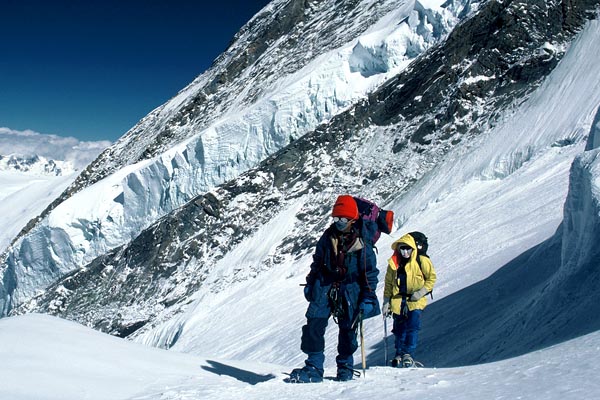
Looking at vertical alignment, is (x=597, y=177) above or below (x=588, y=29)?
below

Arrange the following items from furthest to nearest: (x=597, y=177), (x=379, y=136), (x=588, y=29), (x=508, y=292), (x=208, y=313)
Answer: (x=379, y=136) → (x=208, y=313) → (x=588, y=29) → (x=508, y=292) → (x=597, y=177)

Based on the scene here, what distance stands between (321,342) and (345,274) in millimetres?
685

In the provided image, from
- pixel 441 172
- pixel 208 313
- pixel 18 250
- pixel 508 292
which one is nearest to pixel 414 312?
Result: pixel 508 292

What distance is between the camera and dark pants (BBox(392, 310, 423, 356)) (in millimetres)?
6199

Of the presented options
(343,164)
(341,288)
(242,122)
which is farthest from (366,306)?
(242,122)

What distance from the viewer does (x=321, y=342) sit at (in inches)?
211

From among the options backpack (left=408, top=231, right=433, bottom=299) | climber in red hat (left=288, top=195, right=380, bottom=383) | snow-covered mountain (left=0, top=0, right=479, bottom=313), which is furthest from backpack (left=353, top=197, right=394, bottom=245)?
snow-covered mountain (left=0, top=0, right=479, bottom=313)

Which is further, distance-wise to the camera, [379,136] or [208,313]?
[379,136]

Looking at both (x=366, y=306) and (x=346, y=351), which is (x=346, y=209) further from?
(x=346, y=351)

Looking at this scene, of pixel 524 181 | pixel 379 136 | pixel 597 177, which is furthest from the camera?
pixel 379 136

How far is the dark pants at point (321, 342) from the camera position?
523 cm

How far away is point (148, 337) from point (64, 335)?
64.4 feet

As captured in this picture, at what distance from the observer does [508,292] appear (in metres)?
8.44

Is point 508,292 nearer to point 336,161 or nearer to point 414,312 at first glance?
point 414,312
